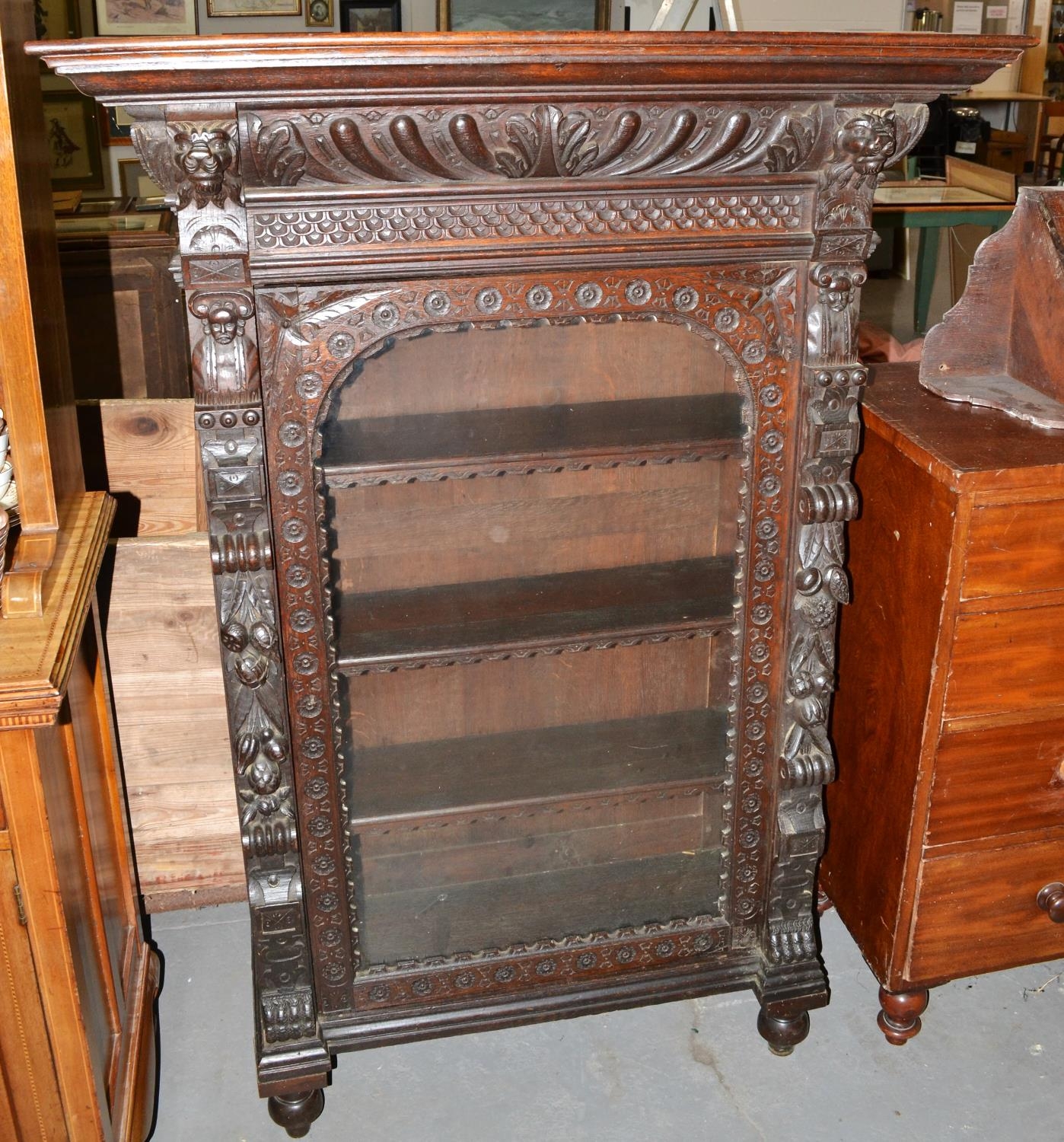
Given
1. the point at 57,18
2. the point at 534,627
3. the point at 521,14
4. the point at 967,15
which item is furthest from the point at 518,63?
the point at 967,15

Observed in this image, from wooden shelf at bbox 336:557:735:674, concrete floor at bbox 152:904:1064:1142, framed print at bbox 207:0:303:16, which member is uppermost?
framed print at bbox 207:0:303:16

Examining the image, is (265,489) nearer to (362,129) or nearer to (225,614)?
(225,614)

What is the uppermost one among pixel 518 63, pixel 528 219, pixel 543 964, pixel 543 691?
pixel 518 63

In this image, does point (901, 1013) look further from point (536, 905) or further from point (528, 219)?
point (528, 219)

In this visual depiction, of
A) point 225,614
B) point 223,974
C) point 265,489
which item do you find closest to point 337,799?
point 225,614

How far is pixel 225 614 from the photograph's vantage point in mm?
1518

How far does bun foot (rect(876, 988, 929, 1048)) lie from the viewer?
6.40ft

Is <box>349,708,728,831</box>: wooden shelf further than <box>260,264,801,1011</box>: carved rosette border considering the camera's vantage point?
Yes

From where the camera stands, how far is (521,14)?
6.12 m

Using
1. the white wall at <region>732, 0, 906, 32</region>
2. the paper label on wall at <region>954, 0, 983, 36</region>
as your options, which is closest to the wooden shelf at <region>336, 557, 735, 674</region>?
the white wall at <region>732, 0, 906, 32</region>

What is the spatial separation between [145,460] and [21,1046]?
1.36 metres

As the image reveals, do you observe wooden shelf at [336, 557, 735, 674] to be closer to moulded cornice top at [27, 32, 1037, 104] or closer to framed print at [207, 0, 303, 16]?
moulded cornice top at [27, 32, 1037, 104]

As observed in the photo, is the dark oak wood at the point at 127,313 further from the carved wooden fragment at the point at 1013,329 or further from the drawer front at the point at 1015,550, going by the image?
the drawer front at the point at 1015,550

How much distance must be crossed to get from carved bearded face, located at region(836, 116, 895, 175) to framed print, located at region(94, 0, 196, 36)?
16.4 ft
